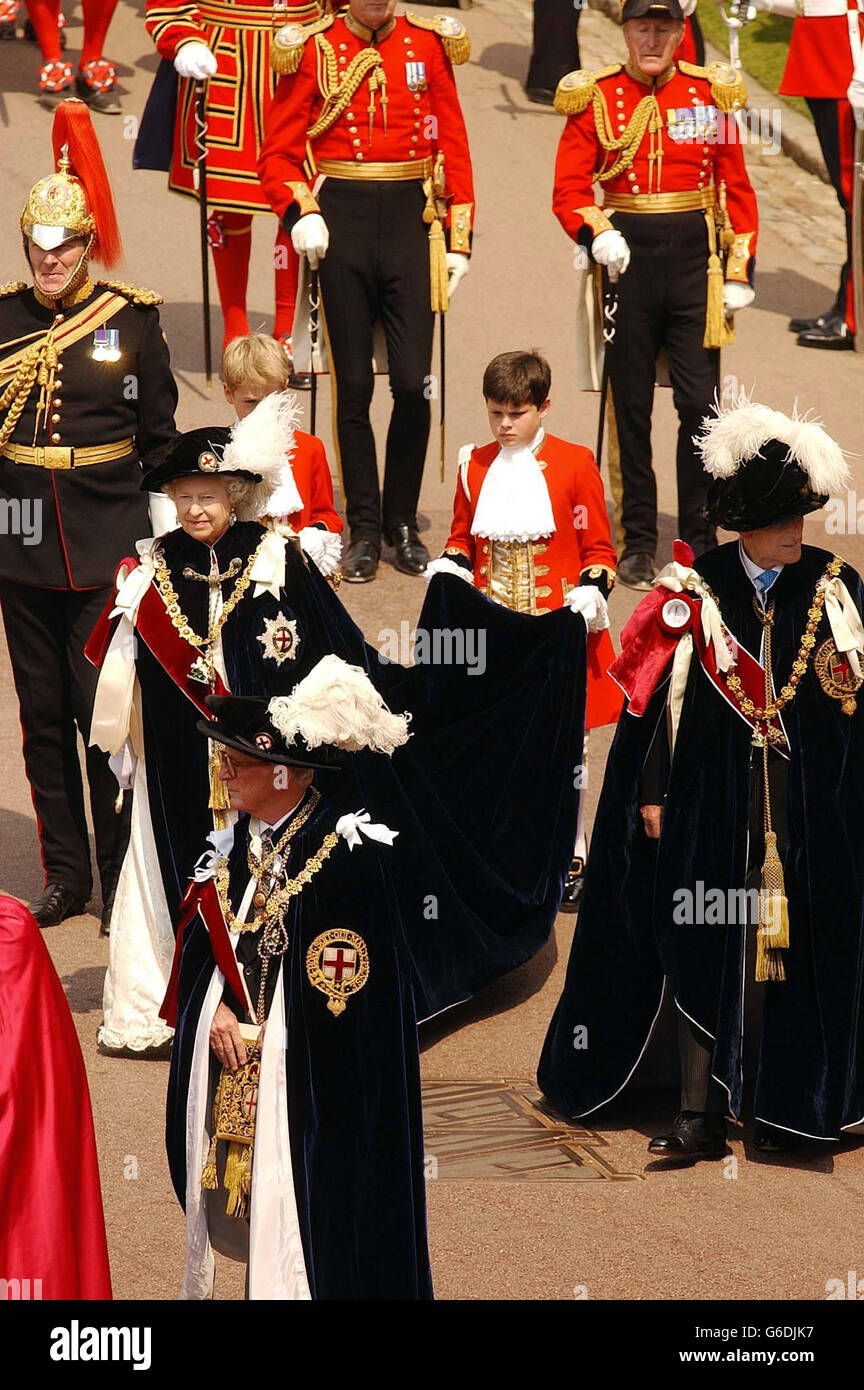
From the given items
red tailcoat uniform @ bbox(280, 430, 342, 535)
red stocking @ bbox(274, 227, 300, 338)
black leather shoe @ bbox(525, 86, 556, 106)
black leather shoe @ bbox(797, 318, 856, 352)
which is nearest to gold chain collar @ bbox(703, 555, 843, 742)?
red tailcoat uniform @ bbox(280, 430, 342, 535)

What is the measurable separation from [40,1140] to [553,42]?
12.2 m

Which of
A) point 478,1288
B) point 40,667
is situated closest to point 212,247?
point 40,667

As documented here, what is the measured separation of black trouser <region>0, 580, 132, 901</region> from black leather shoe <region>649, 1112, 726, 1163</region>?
6.71 ft

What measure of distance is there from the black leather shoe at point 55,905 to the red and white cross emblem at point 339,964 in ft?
10.1

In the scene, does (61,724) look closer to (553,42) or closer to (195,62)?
(195,62)

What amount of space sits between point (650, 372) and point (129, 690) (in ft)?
12.8

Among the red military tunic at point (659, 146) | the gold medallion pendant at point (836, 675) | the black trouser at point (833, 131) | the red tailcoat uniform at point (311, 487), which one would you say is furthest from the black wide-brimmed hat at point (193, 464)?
the black trouser at point (833, 131)

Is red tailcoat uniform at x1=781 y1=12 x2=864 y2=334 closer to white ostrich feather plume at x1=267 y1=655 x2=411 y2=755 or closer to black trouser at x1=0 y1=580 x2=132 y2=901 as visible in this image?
black trouser at x1=0 y1=580 x2=132 y2=901

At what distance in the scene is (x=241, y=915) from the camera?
486cm

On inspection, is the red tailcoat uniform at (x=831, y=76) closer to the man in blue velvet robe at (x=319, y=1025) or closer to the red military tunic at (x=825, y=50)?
the red military tunic at (x=825, y=50)

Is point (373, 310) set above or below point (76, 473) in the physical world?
above

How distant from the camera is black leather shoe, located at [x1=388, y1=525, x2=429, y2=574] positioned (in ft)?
32.9

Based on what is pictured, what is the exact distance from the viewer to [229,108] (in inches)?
453

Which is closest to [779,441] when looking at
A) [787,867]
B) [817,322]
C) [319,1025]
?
[787,867]
